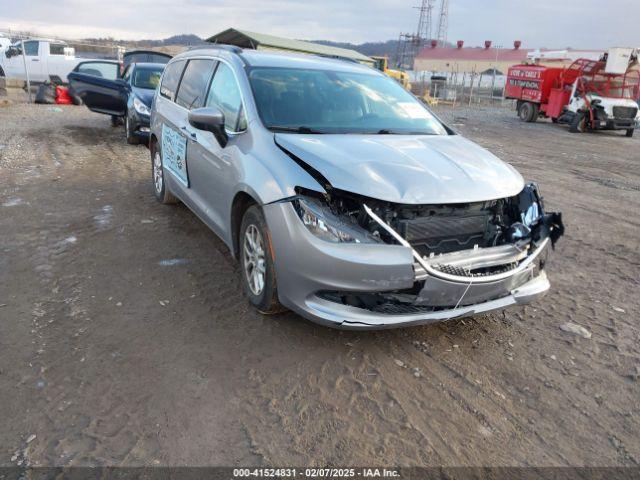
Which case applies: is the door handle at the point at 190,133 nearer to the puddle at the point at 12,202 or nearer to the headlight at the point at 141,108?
the puddle at the point at 12,202

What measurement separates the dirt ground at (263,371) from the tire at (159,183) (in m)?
0.94

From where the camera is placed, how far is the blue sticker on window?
5018 mm

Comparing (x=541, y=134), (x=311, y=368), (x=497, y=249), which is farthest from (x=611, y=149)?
(x=311, y=368)

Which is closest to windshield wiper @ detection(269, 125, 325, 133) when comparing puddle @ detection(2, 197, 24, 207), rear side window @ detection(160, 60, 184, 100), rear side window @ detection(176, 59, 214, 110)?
rear side window @ detection(176, 59, 214, 110)

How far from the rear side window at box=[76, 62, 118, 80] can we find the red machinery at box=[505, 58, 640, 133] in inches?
632

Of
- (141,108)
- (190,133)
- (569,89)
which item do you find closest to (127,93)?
(141,108)

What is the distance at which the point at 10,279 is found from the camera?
418 cm

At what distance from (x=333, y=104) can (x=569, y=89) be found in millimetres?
18915

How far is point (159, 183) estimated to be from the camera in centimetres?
641

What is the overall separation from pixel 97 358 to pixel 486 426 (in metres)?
2.30

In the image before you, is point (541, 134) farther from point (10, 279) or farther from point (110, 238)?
point (10, 279)

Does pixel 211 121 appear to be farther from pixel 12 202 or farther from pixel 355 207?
pixel 12 202

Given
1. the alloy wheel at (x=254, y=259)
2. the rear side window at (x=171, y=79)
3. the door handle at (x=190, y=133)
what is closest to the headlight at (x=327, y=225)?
the alloy wheel at (x=254, y=259)

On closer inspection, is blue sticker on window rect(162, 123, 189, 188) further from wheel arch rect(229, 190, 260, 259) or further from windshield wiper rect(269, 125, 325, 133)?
windshield wiper rect(269, 125, 325, 133)
